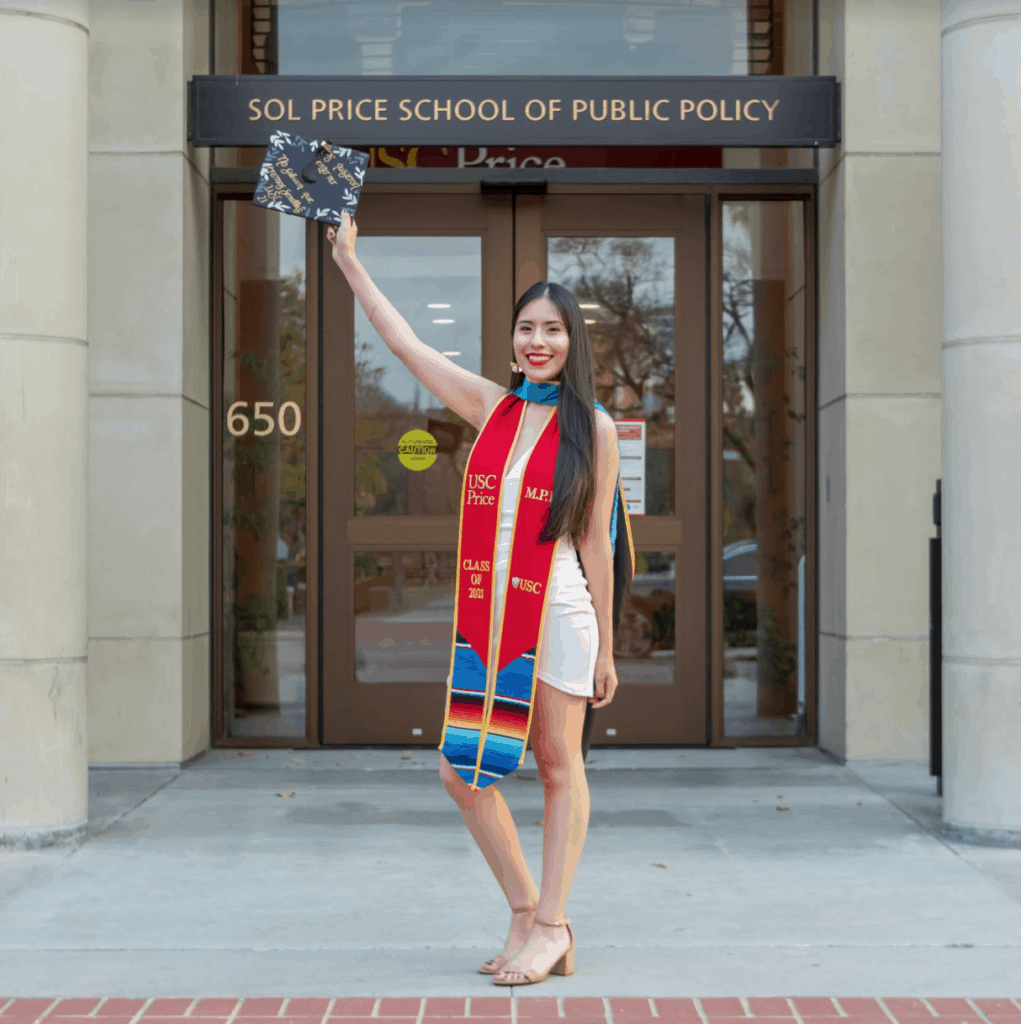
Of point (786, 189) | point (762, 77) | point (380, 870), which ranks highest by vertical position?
point (762, 77)

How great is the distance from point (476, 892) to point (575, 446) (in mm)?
1960

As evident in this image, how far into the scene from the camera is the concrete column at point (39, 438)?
5863 millimetres

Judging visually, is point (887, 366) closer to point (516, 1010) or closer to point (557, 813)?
point (557, 813)

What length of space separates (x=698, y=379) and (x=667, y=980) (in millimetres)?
4875

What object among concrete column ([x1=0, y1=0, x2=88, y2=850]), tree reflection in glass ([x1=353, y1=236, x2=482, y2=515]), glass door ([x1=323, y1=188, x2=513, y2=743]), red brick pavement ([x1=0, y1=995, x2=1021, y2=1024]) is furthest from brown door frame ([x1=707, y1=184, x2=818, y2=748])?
red brick pavement ([x1=0, y1=995, x2=1021, y2=1024])

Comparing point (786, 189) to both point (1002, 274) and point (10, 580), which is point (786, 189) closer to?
point (1002, 274)

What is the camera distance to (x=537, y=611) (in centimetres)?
404

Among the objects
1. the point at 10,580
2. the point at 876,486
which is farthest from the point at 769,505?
the point at 10,580

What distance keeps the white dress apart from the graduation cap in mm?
992

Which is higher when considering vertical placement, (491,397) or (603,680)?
(491,397)

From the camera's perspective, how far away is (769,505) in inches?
335

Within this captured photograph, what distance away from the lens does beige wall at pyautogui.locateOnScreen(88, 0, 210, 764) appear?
783 centimetres

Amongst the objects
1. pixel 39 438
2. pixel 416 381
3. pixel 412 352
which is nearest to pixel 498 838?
pixel 412 352

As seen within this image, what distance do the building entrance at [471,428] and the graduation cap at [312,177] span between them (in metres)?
4.02
